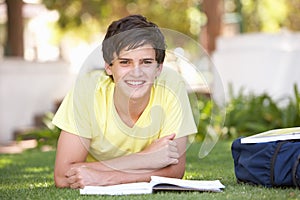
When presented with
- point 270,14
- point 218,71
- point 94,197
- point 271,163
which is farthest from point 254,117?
point 270,14

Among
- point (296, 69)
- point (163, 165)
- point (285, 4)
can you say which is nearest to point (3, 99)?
point (296, 69)

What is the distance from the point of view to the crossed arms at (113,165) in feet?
11.2

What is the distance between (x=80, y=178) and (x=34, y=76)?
7935 mm

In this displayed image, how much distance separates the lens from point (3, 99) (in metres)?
10.7

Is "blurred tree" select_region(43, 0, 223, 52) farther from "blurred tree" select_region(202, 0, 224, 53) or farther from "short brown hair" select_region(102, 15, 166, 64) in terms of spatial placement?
"short brown hair" select_region(102, 15, 166, 64)

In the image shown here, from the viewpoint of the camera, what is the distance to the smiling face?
3352 millimetres

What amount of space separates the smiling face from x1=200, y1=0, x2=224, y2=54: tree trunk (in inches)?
283

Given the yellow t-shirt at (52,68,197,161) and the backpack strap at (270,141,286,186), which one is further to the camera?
the yellow t-shirt at (52,68,197,161)

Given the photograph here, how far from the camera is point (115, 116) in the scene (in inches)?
139

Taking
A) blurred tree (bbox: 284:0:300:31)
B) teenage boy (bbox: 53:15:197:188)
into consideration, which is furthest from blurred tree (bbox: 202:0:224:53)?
teenage boy (bbox: 53:15:197:188)

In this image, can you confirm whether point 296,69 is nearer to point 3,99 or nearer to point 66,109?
point 3,99

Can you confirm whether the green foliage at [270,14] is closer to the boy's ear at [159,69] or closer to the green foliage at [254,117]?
the green foliage at [254,117]

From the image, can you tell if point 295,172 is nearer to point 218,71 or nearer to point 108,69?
point 108,69

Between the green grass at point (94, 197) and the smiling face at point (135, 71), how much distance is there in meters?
0.51
